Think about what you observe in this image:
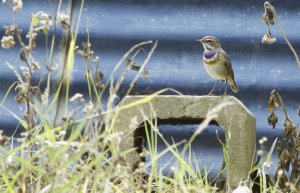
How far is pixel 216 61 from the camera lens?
391cm

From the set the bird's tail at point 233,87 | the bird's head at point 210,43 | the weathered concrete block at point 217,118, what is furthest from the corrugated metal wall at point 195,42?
the weathered concrete block at point 217,118

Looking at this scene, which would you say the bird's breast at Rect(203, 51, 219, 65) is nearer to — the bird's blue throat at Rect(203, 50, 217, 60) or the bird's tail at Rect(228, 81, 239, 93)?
the bird's blue throat at Rect(203, 50, 217, 60)

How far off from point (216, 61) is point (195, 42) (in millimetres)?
333

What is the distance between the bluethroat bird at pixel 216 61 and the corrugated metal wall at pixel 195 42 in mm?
184

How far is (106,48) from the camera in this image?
4219 mm

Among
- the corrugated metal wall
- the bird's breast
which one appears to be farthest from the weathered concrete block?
the corrugated metal wall

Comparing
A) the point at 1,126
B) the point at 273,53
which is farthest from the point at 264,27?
the point at 1,126

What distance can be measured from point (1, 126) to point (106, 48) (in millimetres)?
676

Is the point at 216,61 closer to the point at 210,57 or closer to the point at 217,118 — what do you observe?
the point at 210,57

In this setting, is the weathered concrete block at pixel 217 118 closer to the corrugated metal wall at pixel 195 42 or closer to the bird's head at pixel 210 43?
the bird's head at pixel 210 43

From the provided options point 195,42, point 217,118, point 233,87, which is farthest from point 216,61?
point 217,118

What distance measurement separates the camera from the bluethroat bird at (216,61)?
3932mm

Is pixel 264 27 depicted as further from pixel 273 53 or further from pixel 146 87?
pixel 146 87


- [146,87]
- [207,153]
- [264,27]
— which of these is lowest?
[207,153]
